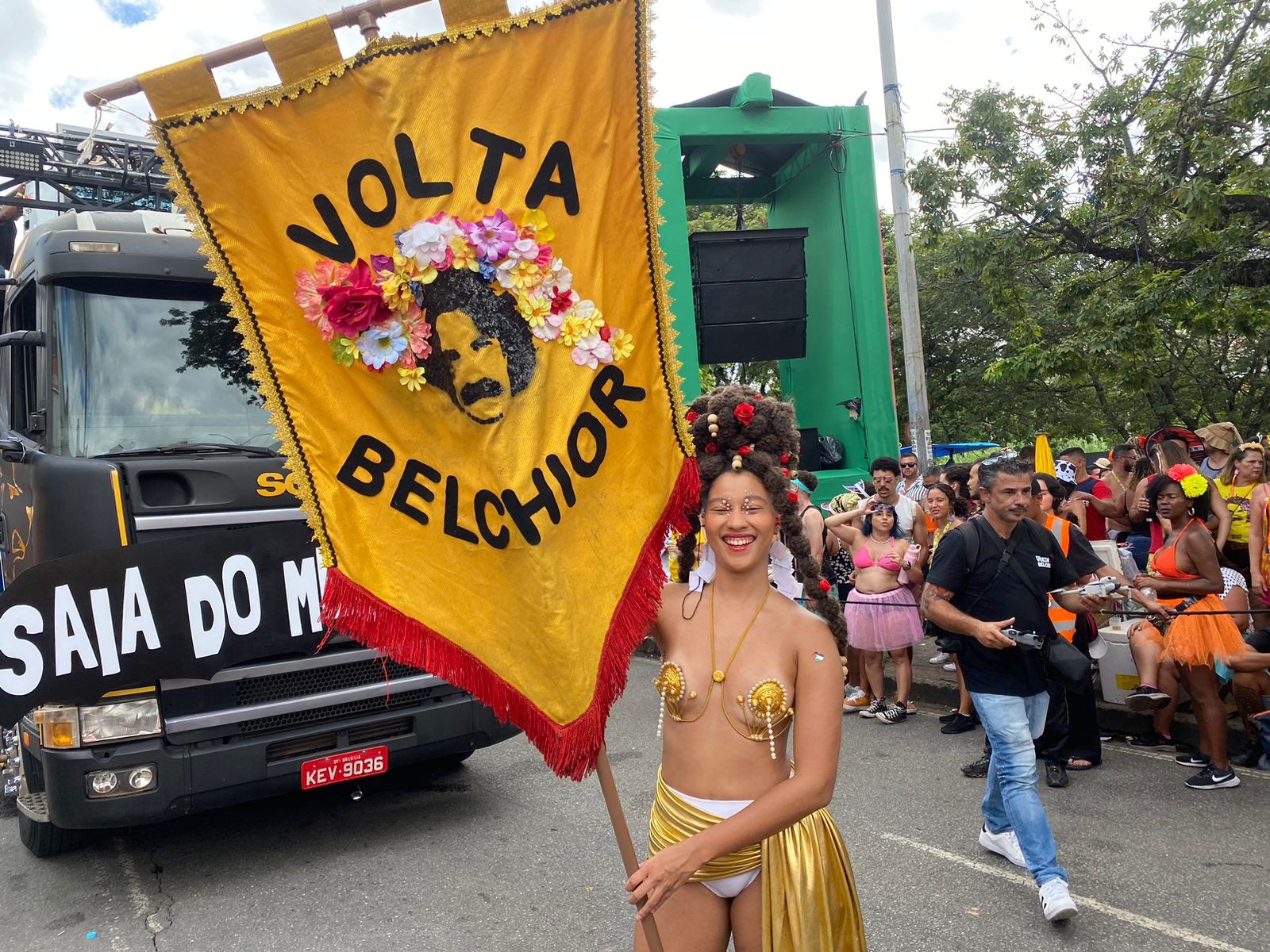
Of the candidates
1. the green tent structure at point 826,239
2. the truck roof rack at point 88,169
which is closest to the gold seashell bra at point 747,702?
the truck roof rack at point 88,169

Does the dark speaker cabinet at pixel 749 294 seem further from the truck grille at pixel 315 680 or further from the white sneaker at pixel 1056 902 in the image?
the white sneaker at pixel 1056 902

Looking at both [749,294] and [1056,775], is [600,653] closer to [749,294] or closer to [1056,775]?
[1056,775]

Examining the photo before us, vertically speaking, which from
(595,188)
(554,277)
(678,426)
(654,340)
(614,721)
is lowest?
(614,721)

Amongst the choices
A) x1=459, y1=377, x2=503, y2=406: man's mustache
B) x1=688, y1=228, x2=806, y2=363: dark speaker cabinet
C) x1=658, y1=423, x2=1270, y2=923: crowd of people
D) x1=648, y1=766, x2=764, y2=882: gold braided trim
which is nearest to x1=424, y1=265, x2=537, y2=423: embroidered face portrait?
x1=459, y1=377, x2=503, y2=406: man's mustache

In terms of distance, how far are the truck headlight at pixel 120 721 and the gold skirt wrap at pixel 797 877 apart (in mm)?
2807

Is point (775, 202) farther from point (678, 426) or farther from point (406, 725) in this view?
point (678, 426)

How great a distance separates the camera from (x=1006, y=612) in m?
4.07

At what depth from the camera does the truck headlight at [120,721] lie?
4051 mm

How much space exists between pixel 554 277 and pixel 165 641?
2.84 meters

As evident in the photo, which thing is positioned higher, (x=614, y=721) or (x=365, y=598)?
(x=365, y=598)

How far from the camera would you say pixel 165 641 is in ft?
13.3

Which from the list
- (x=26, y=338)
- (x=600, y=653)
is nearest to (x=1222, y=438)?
(x=600, y=653)

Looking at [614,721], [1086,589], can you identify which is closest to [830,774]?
[1086,589]

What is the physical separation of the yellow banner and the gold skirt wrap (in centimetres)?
32
